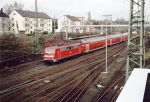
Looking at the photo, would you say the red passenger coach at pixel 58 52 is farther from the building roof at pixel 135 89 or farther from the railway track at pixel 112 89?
the building roof at pixel 135 89

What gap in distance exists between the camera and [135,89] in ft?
27.9

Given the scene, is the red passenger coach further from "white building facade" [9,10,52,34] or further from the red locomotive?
"white building facade" [9,10,52,34]

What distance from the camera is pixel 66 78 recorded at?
25.2 m

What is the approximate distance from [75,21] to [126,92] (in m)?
111

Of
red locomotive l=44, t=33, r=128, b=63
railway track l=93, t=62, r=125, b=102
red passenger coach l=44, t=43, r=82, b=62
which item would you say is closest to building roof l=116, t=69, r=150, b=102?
railway track l=93, t=62, r=125, b=102

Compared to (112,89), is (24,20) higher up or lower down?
higher up

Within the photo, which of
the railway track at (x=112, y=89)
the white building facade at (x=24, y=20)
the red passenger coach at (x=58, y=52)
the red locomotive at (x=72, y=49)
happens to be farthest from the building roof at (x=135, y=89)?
the white building facade at (x=24, y=20)

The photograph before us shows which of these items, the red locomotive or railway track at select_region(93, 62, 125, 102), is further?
the red locomotive

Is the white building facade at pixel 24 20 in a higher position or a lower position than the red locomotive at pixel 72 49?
higher

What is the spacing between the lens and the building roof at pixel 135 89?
24.7 feet

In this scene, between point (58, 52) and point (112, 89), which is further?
point (58, 52)

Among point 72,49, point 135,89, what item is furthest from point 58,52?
point 135,89

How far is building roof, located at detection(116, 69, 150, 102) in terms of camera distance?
7.53 metres

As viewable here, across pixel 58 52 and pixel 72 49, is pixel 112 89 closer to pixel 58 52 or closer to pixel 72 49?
pixel 58 52
